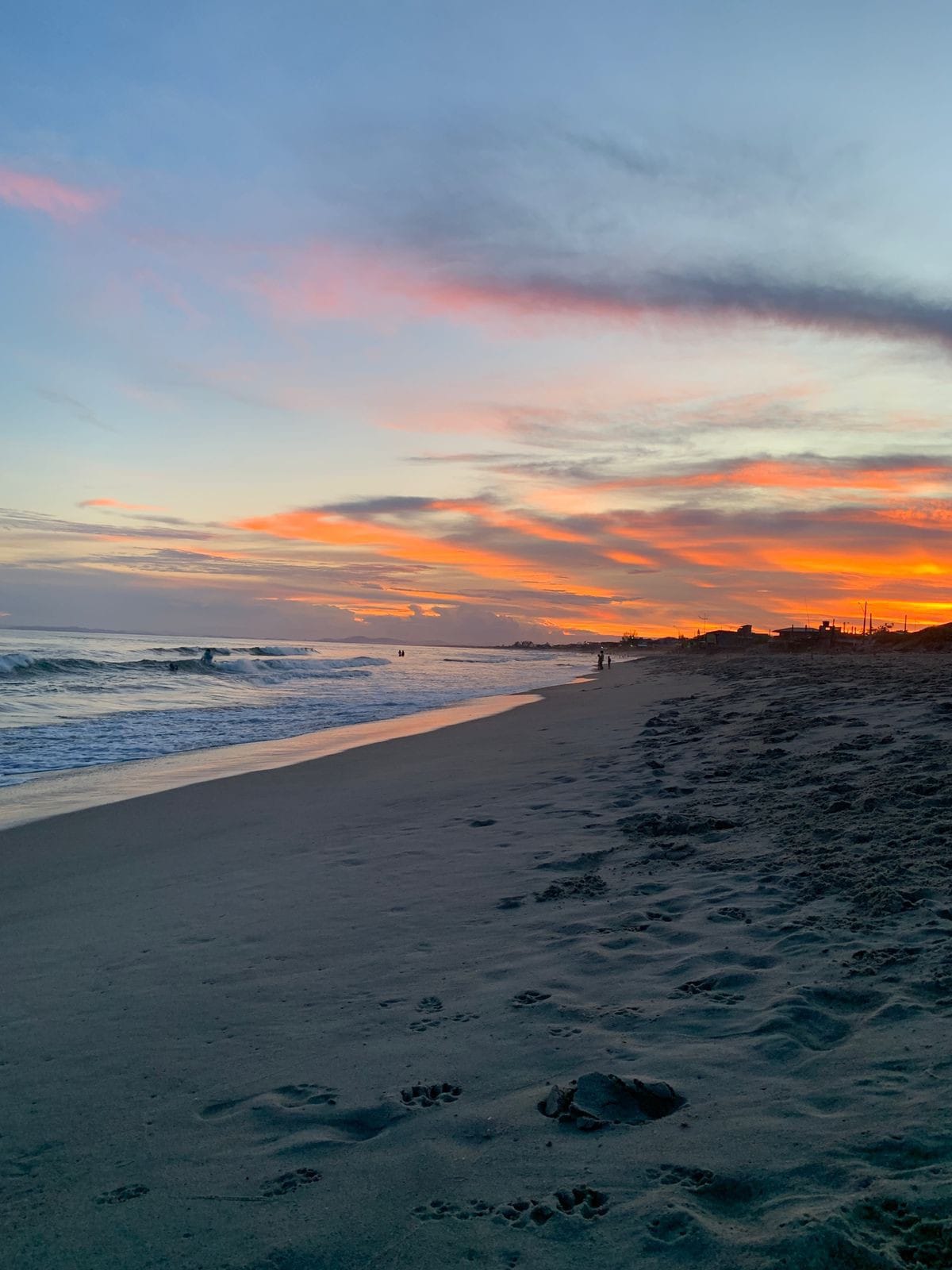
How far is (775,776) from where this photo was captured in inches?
309

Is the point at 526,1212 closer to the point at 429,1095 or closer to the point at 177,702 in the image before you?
the point at 429,1095

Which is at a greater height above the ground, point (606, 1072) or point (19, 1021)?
point (606, 1072)

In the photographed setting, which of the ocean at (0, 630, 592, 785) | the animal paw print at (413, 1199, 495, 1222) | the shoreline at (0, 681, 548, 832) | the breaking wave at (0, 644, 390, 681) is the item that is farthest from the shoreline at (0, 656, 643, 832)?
the breaking wave at (0, 644, 390, 681)

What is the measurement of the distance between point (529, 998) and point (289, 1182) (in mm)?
1386

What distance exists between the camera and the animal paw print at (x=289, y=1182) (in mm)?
2490

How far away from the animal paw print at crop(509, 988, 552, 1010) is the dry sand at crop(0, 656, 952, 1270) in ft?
0.08

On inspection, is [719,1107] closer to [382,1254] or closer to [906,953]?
[382,1254]

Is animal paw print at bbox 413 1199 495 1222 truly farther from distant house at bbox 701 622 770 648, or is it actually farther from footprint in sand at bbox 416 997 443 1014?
distant house at bbox 701 622 770 648

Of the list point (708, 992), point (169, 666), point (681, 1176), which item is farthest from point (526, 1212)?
point (169, 666)

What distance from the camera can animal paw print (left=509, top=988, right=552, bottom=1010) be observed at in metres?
3.59

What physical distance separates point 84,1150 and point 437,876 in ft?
10.3

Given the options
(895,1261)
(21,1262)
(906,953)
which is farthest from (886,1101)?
(21,1262)

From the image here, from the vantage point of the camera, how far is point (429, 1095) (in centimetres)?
294

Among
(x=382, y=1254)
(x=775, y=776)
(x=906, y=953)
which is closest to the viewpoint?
(x=382, y=1254)
